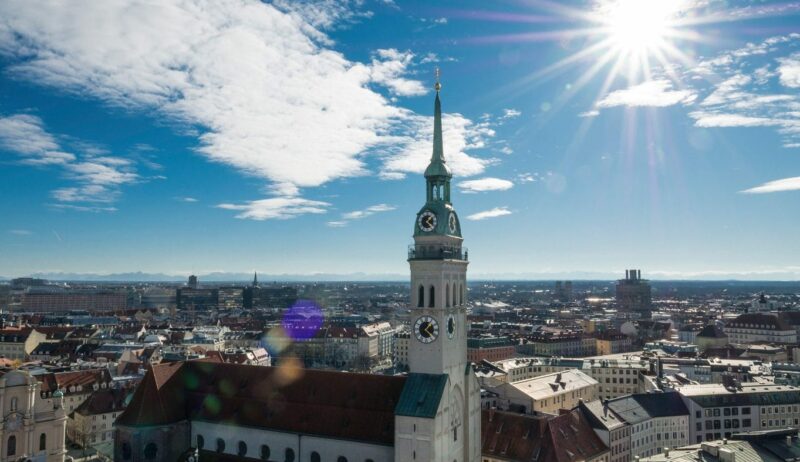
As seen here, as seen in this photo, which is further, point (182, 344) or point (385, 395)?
point (182, 344)

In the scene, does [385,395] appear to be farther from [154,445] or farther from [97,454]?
[97,454]

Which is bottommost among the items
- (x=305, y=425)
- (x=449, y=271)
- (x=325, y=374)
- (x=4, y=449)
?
(x=4, y=449)

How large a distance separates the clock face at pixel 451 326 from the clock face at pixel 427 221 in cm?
800

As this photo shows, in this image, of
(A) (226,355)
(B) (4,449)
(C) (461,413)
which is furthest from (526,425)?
(A) (226,355)

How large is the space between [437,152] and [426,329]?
53.5 ft

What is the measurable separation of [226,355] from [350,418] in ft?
299

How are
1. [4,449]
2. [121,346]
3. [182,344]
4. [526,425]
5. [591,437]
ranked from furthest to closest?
1. [182,344]
2. [121,346]
3. [591,437]
4. [526,425]
5. [4,449]

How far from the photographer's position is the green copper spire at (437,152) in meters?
58.1

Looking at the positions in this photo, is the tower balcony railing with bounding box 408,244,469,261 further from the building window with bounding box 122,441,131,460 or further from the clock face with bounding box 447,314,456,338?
the building window with bounding box 122,441,131,460

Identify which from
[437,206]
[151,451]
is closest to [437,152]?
[437,206]

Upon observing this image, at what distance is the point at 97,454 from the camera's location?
3514 inches

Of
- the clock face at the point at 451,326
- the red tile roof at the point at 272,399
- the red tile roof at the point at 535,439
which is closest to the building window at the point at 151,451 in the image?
the red tile roof at the point at 272,399

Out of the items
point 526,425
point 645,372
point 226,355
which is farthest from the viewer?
point 226,355

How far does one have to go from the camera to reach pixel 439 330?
2154 inches
